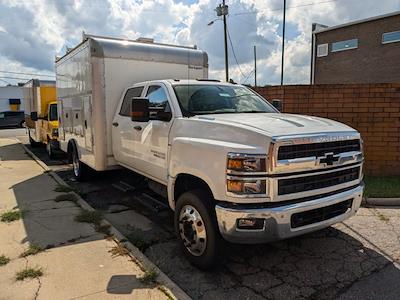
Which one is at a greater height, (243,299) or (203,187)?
(203,187)

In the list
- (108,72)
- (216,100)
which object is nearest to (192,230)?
(216,100)

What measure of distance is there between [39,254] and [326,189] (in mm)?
3266

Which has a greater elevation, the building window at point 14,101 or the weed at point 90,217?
the building window at point 14,101

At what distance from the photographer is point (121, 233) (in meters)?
5.03

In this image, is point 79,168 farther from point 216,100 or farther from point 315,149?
point 315,149

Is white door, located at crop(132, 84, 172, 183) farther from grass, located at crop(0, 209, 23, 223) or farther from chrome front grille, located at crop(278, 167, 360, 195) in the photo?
grass, located at crop(0, 209, 23, 223)

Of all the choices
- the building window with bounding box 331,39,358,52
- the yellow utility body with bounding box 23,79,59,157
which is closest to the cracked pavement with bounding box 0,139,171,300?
the yellow utility body with bounding box 23,79,59,157

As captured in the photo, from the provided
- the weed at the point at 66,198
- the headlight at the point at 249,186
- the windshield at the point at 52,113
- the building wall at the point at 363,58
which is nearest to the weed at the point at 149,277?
the headlight at the point at 249,186

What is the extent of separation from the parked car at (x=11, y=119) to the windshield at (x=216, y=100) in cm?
3076

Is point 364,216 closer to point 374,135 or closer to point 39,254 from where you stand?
point 374,135

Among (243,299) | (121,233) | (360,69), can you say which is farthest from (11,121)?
(243,299)

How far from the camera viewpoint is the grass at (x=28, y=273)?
371cm

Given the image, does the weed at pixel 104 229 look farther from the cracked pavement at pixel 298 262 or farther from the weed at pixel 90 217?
the cracked pavement at pixel 298 262

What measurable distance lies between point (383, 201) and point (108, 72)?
5113mm
